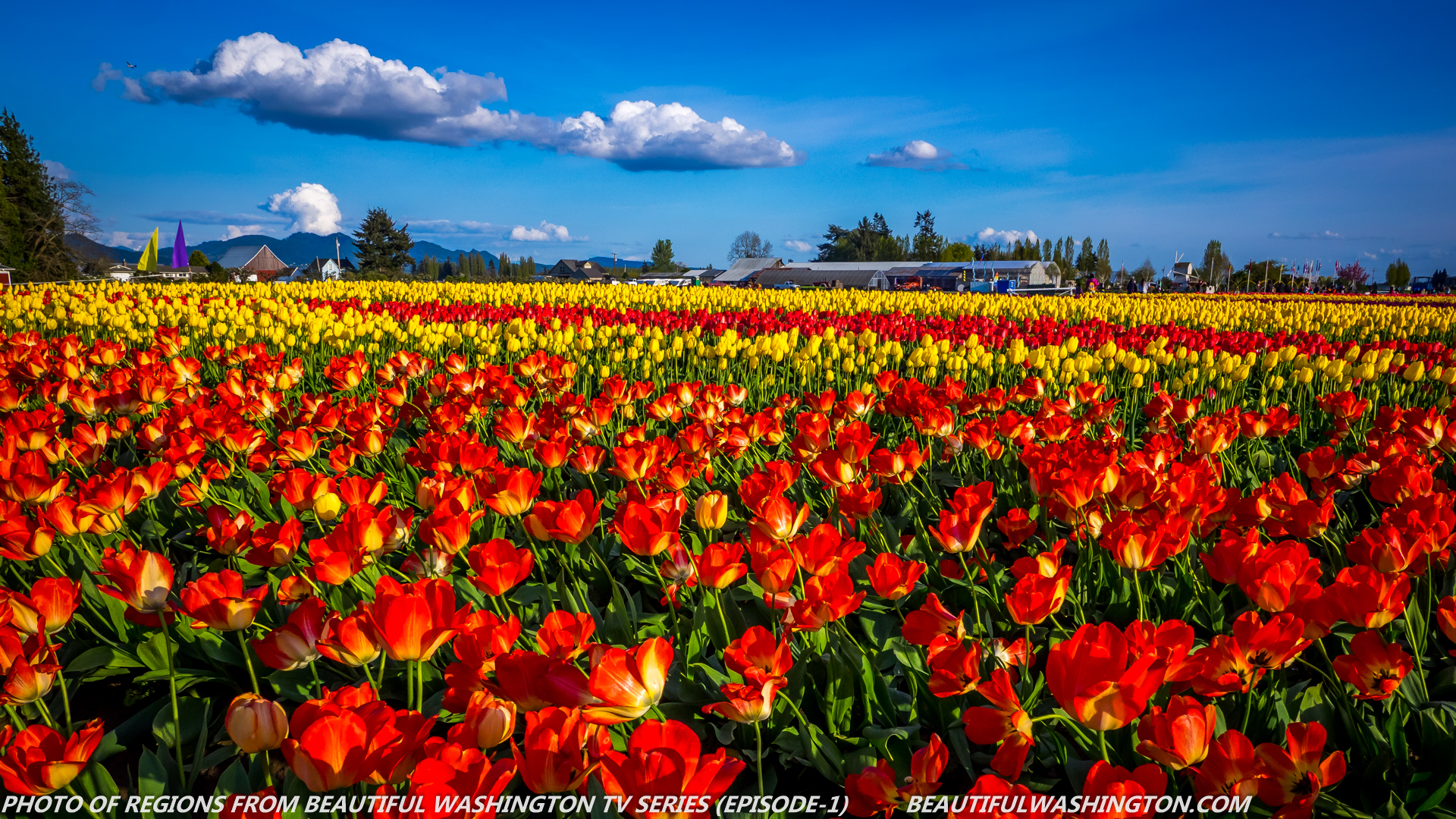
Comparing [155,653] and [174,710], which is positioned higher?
[174,710]

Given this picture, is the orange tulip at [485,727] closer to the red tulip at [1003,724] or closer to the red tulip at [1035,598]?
the red tulip at [1003,724]

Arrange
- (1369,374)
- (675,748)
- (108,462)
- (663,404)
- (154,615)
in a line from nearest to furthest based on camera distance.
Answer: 1. (675,748)
2. (154,615)
3. (108,462)
4. (663,404)
5. (1369,374)

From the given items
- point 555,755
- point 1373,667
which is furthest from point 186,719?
point 1373,667

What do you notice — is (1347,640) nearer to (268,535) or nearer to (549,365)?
(268,535)

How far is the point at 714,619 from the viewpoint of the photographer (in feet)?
6.46

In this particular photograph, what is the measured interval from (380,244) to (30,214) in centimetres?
3555

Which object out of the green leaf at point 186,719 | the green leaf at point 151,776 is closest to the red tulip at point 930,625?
the green leaf at point 151,776

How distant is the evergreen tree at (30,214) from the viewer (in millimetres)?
45906

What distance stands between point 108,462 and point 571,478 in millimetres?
1851

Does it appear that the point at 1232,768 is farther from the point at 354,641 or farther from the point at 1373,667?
the point at 354,641

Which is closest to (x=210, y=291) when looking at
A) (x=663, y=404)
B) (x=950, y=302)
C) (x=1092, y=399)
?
(x=950, y=302)

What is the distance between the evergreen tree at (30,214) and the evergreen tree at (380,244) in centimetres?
3144

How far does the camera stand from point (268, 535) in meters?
2.00

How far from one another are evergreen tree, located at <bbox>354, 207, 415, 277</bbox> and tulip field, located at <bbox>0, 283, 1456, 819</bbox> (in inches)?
3357
